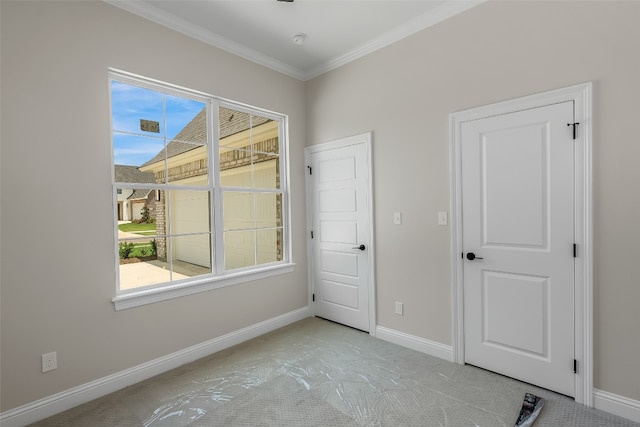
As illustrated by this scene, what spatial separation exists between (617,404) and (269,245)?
3.10m

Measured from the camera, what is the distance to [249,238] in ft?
11.2

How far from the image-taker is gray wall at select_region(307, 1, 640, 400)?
1.91 m

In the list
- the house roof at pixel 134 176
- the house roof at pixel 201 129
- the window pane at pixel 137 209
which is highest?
the house roof at pixel 201 129

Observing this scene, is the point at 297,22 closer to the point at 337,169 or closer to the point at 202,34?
the point at 202,34

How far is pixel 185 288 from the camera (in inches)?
108

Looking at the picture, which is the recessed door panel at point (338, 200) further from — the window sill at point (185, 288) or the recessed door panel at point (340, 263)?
the window sill at point (185, 288)

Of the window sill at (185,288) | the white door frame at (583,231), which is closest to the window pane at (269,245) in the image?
the window sill at (185,288)

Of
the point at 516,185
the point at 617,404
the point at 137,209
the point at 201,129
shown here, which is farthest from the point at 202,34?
the point at 617,404

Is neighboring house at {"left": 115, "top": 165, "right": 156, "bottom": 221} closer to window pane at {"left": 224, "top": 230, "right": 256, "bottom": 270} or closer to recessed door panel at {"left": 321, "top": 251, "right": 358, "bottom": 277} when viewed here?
window pane at {"left": 224, "top": 230, "right": 256, "bottom": 270}

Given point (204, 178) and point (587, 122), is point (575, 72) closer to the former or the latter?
point (587, 122)

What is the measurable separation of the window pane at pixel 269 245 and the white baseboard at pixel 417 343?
1.41 m

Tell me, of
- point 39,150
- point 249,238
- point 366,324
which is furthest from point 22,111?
point 366,324

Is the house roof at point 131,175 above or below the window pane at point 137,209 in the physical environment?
above

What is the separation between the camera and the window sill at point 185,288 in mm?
2406
